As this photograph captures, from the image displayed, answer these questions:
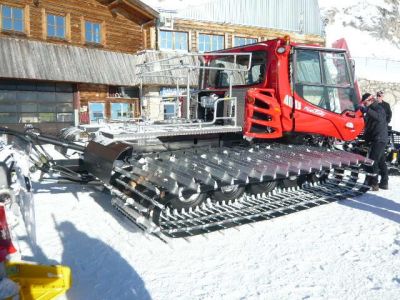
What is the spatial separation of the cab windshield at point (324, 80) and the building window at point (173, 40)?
556 inches

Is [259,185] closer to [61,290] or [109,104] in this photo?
[61,290]

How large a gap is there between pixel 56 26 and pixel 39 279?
15.3 m

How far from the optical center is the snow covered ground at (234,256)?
370 centimetres

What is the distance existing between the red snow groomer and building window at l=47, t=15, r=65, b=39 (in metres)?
11.0

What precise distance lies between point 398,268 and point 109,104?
51.3 feet

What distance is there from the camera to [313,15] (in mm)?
24125

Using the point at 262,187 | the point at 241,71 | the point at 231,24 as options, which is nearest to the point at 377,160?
the point at 262,187

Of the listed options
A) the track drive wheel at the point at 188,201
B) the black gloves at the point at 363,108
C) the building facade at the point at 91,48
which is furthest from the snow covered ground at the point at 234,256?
the building facade at the point at 91,48

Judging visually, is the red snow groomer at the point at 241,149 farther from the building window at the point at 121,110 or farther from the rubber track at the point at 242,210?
the building window at the point at 121,110

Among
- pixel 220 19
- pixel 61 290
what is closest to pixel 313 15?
pixel 220 19

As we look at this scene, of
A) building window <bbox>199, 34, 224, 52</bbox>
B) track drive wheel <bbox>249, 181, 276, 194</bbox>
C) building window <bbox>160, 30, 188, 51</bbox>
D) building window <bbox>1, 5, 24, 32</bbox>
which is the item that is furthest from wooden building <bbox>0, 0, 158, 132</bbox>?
track drive wheel <bbox>249, 181, 276, 194</bbox>

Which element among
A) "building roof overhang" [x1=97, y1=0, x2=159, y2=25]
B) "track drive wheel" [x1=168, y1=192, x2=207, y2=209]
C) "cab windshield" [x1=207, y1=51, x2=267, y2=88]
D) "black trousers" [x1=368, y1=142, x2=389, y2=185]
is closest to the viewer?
"track drive wheel" [x1=168, y1=192, x2=207, y2=209]

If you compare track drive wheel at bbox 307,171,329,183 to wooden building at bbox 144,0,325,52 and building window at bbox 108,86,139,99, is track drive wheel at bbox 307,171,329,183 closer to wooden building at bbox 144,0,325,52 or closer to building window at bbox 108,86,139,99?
building window at bbox 108,86,139,99

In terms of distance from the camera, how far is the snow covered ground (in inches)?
146
